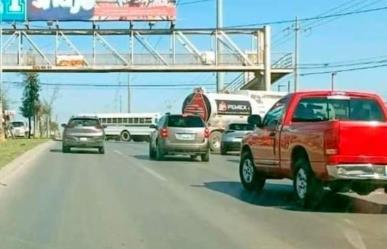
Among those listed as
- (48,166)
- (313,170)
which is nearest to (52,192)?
(313,170)

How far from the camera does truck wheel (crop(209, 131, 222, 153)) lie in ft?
136

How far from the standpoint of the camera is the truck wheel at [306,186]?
13312 millimetres

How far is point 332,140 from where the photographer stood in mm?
12742

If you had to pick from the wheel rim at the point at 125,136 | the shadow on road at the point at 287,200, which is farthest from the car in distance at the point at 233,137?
the wheel rim at the point at 125,136

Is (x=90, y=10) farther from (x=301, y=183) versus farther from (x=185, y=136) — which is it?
(x=301, y=183)

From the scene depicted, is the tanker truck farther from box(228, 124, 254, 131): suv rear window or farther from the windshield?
the windshield

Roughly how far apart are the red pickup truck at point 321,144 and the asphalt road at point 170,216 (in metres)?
0.48

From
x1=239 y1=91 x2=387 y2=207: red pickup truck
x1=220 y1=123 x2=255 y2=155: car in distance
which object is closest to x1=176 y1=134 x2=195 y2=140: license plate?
x1=220 y1=123 x2=255 y2=155: car in distance

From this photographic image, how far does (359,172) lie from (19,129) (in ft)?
217

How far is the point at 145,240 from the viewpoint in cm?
995

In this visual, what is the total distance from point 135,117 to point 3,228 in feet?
216

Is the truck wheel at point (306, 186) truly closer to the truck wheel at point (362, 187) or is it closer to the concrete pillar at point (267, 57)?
the truck wheel at point (362, 187)

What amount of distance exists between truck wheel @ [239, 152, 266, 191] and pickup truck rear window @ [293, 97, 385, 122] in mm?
2203

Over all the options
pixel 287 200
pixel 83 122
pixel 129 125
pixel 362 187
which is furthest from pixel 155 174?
pixel 129 125
